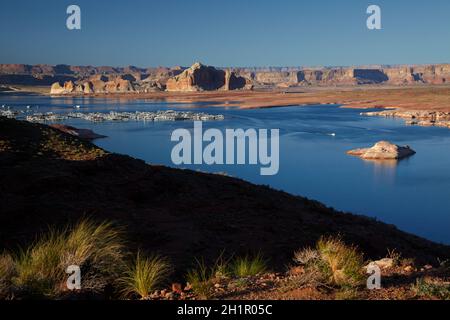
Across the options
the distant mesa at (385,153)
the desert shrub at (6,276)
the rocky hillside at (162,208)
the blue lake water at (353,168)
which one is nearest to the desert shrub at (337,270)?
the rocky hillside at (162,208)

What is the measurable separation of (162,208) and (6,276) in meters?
7.66

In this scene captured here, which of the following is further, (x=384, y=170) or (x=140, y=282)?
(x=384, y=170)

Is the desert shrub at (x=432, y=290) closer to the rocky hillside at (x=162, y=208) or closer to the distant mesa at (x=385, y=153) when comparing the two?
the rocky hillside at (x=162, y=208)

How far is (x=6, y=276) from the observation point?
17.9 ft

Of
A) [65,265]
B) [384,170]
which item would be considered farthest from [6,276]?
[384,170]

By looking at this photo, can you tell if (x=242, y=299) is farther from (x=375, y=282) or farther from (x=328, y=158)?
(x=328, y=158)

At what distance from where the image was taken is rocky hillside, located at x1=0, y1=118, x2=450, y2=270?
1035 cm

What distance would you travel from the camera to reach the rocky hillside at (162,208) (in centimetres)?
1035

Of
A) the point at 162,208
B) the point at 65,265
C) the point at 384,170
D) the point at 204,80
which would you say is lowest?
the point at 384,170

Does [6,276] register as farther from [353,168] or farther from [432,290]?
[353,168]

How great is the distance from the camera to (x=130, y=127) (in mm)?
53625

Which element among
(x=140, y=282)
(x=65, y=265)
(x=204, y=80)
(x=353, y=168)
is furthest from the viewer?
(x=204, y=80)

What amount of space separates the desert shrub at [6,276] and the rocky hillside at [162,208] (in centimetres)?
326
